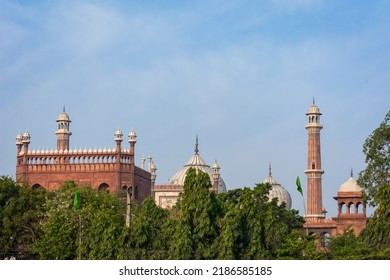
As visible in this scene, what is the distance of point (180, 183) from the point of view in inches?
3317

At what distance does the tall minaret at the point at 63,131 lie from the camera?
83.4 metres

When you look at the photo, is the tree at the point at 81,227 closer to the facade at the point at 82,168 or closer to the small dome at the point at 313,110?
the facade at the point at 82,168

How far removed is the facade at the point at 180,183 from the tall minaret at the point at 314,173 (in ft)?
25.3

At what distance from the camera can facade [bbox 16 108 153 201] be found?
7194 centimetres

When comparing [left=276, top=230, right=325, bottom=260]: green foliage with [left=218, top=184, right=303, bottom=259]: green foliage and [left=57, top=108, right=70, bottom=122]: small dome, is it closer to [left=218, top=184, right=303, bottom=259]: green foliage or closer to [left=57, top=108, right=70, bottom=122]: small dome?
[left=218, top=184, right=303, bottom=259]: green foliage

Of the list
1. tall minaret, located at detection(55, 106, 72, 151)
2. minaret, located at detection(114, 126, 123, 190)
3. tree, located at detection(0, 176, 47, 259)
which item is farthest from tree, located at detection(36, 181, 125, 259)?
tall minaret, located at detection(55, 106, 72, 151)

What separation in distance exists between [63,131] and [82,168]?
478 inches
